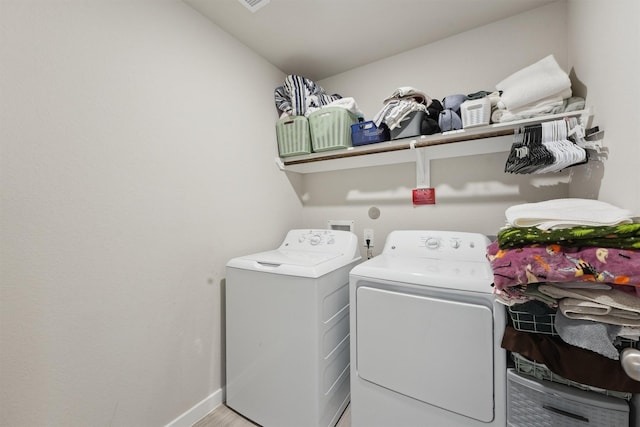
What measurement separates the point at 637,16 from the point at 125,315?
7.26 ft

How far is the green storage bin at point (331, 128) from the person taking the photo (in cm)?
175

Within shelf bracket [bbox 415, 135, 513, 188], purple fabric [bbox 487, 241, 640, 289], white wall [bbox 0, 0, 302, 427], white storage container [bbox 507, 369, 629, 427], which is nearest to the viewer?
purple fabric [bbox 487, 241, 640, 289]

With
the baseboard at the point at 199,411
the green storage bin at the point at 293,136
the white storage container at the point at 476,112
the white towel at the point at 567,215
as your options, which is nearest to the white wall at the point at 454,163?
the white storage container at the point at 476,112

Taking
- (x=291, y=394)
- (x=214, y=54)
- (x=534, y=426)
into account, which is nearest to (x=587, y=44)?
(x=534, y=426)

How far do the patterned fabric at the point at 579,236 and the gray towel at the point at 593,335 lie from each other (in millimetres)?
219

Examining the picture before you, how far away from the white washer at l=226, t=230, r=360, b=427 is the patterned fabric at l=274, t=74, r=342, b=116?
45.9 inches

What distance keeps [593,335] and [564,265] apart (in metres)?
0.19

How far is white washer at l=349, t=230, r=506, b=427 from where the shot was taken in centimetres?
98

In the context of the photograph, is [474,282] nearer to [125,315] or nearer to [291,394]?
[291,394]

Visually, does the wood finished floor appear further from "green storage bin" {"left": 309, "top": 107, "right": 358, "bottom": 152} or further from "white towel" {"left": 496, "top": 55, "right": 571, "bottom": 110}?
"white towel" {"left": 496, "top": 55, "right": 571, "bottom": 110}

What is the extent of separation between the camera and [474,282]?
102 cm

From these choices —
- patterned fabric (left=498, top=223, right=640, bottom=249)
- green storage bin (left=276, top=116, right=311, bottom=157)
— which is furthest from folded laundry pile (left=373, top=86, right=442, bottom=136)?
patterned fabric (left=498, top=223, right=640, bottom=249)

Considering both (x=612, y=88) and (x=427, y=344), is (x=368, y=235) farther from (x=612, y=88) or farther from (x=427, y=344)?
(x=612, y=88)

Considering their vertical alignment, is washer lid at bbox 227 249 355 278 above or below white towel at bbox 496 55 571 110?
below
